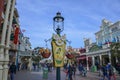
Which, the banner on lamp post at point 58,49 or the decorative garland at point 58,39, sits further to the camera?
the decorative garland at point 58,39

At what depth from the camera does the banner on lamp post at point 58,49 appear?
9.88 m

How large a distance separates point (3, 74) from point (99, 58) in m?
46.9

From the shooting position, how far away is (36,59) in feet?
225

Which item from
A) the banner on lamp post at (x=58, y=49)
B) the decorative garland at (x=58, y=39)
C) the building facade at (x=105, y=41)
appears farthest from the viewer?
the building facade at (x=105, y=41)

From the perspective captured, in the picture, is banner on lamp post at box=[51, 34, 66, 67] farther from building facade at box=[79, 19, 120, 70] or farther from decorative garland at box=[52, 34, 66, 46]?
→ building facade at box=[79, 19, 120, 70]

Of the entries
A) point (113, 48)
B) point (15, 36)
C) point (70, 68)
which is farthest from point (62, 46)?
point (113, 48)

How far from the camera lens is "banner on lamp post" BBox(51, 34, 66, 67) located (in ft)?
32.4

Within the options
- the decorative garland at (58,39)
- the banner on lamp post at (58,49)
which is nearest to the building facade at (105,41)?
the decorative garland at (58,39)

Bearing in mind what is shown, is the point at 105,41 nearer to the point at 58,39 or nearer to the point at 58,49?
the point at 58,39

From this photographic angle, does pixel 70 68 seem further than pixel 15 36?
No

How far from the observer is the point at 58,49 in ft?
33.0

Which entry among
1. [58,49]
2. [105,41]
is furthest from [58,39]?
[105,41]

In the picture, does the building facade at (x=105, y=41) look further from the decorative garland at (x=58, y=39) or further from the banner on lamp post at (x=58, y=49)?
the banner on lamp post at (x=58, y=49)

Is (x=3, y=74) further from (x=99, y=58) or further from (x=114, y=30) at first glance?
(x=99, y=58)
